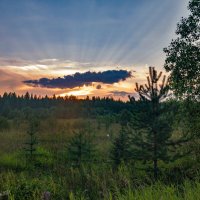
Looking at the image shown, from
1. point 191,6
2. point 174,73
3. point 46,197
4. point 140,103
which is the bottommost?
point 46,197

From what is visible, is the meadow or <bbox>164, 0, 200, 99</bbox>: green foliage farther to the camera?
<bbox>164, 0, 200, 99</bbox>: green foliage

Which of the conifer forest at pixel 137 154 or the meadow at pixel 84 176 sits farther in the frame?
the conifer forest at pixel 137 154

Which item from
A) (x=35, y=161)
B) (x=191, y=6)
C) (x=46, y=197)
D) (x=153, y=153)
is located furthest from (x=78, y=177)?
(x=191, y=6)

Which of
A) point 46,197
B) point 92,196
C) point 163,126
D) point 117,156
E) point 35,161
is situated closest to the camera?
point 46,197

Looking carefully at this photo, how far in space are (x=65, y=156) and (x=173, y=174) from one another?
411 inches

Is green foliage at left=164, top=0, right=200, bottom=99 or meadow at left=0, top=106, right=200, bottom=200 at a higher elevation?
green foliage at left=164, top=0, right=200, bottom=99

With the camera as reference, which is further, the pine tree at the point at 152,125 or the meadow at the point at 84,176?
the pine tree at the point at 152,125

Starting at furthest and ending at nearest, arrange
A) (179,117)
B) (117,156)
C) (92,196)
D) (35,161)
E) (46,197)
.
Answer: (35,161) → (179,117) → (117,156) → (92,196) → (46,197)

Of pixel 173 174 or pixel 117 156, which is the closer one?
pixel 173 174

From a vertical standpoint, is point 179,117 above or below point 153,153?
above

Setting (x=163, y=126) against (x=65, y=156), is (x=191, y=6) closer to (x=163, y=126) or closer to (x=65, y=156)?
(x=163, y=126)

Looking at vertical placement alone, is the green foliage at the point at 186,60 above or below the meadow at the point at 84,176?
above

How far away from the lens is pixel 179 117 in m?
21.2

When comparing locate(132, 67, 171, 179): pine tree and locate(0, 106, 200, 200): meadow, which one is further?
locate(132, 67, 171, 179): pine tree
